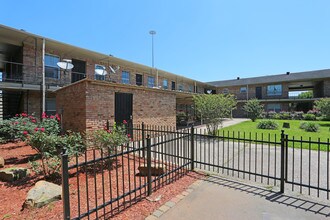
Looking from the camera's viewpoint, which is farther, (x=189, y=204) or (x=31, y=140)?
(x=31, y=140)

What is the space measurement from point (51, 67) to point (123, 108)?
7633mm

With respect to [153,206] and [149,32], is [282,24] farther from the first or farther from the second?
[149,32]

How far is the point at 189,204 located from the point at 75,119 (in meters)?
7.03

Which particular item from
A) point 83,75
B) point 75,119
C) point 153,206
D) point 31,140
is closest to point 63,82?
point 83,75

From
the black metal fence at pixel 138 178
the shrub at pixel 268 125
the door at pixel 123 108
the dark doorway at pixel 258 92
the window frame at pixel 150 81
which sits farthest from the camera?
the dark doorway at pixel 258 92

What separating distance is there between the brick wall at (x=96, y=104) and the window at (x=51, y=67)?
3.55m

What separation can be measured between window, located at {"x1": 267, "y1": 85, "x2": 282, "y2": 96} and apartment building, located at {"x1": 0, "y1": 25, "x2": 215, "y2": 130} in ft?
84.0

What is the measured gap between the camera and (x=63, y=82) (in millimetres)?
13742

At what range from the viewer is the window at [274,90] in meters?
30.8

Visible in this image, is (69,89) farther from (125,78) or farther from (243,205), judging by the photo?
(125,78)

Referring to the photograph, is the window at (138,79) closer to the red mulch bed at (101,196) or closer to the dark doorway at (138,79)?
the dark doorway at (138,79)

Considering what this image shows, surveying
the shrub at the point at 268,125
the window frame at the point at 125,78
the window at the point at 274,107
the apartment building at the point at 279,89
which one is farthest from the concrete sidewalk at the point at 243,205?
the window at the point at 274,107

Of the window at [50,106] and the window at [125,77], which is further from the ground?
the window at [125,77]

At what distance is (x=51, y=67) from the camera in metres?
13.0
